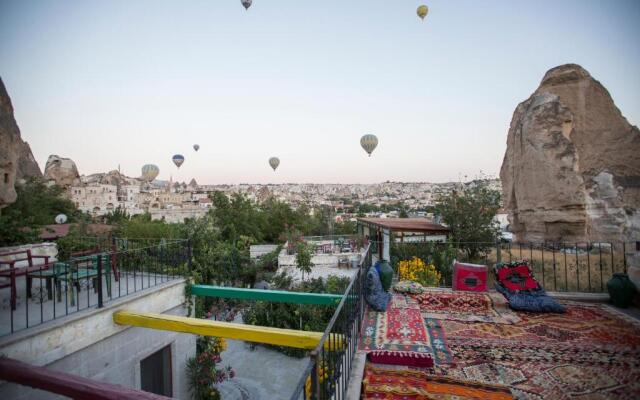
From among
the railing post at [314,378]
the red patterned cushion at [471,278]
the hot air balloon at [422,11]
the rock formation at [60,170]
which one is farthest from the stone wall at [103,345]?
the rock formation at [60,170]

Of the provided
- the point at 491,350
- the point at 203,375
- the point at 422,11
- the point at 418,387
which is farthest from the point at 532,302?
the point at 422,11

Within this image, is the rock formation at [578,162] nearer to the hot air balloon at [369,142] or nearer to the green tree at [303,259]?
the hot air balloon at [369,142]

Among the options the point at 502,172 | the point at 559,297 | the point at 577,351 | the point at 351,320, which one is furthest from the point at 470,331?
the point at 502,172

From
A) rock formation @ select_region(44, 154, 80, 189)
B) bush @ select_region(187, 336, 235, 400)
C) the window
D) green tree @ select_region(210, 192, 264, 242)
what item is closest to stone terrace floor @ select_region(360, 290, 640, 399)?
bush @ select_region(187, 336, 235, 400)

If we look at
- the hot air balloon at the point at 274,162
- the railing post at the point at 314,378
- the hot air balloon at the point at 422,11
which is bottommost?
the railing post at the point at 314,378

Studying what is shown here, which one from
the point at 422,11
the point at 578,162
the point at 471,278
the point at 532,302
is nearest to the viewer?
the point at 532,302

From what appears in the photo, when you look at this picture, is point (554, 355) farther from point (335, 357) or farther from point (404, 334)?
point (335, 357)

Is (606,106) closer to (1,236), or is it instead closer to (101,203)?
(1,236)
